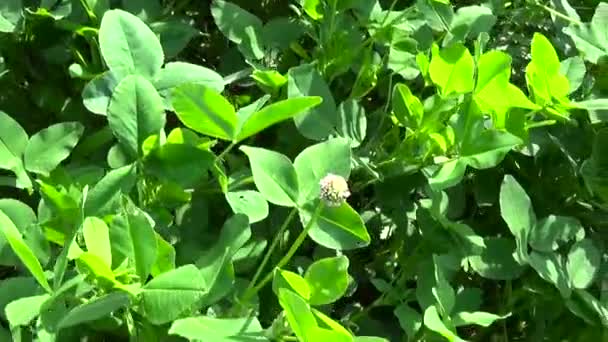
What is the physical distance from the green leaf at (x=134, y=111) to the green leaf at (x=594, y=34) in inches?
19.8

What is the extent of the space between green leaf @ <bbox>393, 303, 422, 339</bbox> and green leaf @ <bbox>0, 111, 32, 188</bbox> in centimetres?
35

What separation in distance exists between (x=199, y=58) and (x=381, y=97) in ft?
0.74

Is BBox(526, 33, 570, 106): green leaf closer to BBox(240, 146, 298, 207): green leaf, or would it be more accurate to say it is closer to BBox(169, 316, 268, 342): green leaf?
BBox(240, 146, 298, 207): green leaf

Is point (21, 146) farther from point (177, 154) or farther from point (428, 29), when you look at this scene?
point (428, 29)

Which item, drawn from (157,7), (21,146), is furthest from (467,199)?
(21,146)

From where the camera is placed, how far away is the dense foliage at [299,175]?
0.81 metres

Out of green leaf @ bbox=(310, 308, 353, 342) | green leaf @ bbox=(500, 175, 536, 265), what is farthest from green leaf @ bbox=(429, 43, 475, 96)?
green leaf @ bbox=(310, 308, 353, 342)

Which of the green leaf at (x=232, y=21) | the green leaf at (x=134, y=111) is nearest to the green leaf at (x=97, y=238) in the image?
the green leaf at (x=134, y=111)

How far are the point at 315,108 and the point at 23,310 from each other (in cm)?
38

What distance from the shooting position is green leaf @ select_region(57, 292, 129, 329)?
73 cm

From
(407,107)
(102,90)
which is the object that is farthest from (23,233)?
(407,107)

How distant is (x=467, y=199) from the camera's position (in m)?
1.18

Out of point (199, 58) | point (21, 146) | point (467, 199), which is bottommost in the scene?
point (467, 199)

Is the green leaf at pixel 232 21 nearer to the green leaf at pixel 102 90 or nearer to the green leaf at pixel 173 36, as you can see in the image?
the green leaf at pixel 173 36
